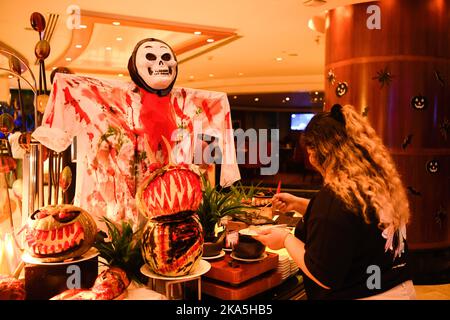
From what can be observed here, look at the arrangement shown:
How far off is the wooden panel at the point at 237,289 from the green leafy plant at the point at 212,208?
0.21 metres

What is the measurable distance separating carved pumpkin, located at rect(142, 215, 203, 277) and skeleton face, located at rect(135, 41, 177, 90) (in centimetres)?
78

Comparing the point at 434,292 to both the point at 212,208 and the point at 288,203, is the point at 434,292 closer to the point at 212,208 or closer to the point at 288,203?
the point at 288,203

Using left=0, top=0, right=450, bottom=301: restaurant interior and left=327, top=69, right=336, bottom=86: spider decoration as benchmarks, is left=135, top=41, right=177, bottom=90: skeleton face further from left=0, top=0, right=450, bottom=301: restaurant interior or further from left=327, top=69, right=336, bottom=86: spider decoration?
left=327, top=69, right=336, bottom=86: spider decoration

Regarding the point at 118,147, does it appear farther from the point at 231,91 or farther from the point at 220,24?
the point at 231,91

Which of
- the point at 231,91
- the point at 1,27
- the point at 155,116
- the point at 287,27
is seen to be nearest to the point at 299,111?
the point at 231,91

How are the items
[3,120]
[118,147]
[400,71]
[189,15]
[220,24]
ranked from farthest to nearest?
[220,24] < [189,15] < [400,71] < [118,147] < [3,120]

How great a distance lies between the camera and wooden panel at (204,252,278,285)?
1.31 meters

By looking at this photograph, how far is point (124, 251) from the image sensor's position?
1257 millimetres

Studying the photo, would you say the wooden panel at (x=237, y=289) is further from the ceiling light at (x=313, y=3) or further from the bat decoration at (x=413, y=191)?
the ceiling light at (x=313, y=3)

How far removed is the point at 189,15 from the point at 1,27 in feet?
9.82

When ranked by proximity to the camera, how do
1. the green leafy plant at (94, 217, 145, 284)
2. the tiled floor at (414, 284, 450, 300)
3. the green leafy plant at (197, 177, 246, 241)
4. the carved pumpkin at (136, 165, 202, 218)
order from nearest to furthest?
the carved pumpkin at (136, 165, 202, 218) → the green leafy plant at (94, 217, 145, 284) → the green leafy plant at (197, 177, 246, 241) → the tiled floor at (414, 284, 450, 300)

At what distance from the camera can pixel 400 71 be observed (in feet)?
12.5

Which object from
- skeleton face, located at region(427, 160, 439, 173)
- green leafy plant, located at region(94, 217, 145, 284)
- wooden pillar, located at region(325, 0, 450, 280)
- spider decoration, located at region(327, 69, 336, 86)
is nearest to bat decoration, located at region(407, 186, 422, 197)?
wooden pillar, located at region(325, 0, 450, 280)

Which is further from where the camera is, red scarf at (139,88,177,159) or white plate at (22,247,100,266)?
red scarf at (139,88,177,159)
